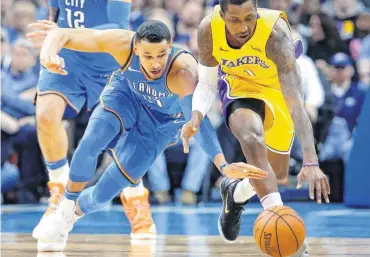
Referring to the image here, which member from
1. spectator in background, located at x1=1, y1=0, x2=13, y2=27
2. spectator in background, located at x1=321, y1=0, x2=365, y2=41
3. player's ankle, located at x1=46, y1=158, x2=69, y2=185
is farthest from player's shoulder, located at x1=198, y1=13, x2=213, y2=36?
spectator in background, located at x1=1, y1=0, x2=13, y2=27

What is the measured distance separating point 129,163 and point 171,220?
2901 millimetres

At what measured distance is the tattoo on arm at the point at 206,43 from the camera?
6309mm

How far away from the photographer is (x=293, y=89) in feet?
19.0

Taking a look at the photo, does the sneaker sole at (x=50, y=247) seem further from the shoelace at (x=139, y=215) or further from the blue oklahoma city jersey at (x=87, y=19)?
the blue oklahoma city jersey at (x=87, y=19)

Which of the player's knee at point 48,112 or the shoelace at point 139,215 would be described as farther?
the shoelace at point 139,215

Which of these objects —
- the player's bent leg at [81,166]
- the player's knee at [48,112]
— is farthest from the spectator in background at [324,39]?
the player's bent leg at [81,166]

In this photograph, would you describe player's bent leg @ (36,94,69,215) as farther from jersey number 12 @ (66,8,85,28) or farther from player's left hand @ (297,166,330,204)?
player's left hand @ (297,166,330,204)

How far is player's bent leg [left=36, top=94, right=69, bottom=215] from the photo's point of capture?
7.55 meters

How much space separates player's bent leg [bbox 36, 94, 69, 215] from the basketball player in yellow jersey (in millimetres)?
1604

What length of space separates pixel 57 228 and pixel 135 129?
1.02m

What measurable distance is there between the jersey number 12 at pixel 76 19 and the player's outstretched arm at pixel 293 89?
94.2 inches

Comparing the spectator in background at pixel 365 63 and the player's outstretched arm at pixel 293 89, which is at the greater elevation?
the player's outstretched arm at pixel 293 89

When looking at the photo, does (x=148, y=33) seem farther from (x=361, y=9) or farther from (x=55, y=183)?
(x=361, y=9)

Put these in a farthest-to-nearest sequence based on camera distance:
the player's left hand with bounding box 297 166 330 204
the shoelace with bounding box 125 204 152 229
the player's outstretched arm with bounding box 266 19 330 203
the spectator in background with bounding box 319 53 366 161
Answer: the spectator in background with bounding box 319 53 366 161, the shoelace with bounding box 125 204 152 229, the player's outstretched arm with bounding box 266 19 330 203, the player's left hand with bounding box 297 166 330 204
